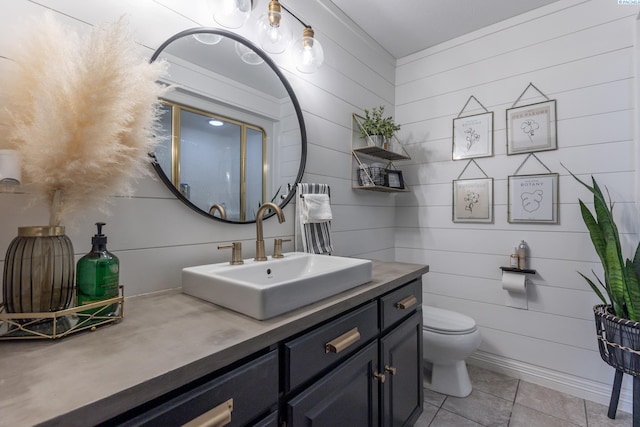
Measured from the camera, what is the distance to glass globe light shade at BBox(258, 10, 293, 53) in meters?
1.31

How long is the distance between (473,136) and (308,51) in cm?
139

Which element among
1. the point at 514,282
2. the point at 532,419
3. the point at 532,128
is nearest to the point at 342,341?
the point at 532,419

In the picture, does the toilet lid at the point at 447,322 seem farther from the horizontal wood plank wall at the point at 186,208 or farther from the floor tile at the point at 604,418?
the floor tile at the point at 604,418

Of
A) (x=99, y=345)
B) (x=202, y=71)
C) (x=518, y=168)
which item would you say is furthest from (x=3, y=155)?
(x=518, y=168)

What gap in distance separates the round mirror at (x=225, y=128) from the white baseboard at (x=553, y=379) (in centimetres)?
186

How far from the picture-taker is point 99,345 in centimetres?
61

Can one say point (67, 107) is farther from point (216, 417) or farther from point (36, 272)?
point (216, 417)

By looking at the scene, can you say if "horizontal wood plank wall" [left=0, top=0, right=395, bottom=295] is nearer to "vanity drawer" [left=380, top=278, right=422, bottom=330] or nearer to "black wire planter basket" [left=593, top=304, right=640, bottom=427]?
"vanity drawer" [left=380, top=278, right=422, bottom=330]

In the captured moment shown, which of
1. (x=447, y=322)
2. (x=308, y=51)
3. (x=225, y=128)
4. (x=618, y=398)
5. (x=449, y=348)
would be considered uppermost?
(x=308, y=51)

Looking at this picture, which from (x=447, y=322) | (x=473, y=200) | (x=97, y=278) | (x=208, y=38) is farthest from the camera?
(x=473, y=200)

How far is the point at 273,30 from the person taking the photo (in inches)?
53.7

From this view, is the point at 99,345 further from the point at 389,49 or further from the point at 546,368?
the point at 389,49

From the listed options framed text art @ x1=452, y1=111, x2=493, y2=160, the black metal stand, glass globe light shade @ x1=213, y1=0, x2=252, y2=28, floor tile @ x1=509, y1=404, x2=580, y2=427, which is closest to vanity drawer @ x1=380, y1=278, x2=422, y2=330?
floor tile @ x1=509, y1=404, x2=580, y2=427

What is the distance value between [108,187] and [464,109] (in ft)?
7.66
